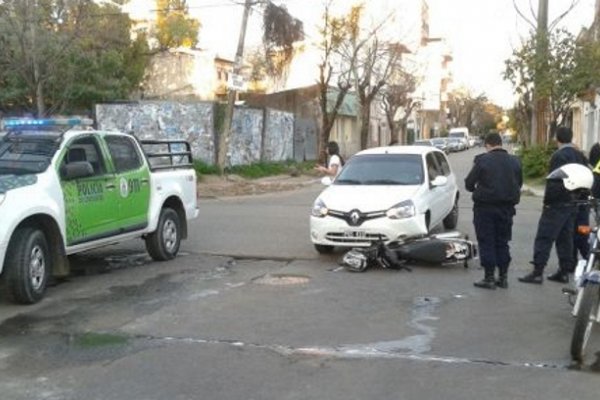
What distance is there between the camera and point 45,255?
8094 mm

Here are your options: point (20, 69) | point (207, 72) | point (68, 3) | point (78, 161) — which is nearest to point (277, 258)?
point (78, 161)

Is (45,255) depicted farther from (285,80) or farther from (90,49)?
(285,80)

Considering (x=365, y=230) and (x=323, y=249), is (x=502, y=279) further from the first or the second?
(x=323, y=249)

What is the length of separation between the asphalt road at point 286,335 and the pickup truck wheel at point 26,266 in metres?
0.16

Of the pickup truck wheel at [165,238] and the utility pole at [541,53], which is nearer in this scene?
the pickup truck wheel at [165,238]

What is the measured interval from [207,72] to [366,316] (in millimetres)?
41910

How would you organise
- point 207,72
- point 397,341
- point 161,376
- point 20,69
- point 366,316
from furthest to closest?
point 207,72, point 20,69, point 366,316, point 397,341, point 161,376

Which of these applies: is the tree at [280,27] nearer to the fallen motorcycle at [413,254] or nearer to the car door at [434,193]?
the car door at [434,193]

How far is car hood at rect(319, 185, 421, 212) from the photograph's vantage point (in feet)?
33.9

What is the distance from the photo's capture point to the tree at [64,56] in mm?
Answer: 18812

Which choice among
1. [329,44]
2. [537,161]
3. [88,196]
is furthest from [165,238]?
[329,44]

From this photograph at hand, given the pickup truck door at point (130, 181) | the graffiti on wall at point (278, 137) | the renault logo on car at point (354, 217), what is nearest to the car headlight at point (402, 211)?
the renault logo on car at point (354, 217)

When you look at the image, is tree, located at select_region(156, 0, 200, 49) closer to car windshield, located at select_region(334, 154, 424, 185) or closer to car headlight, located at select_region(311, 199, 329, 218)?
car windshield, located at select_region(334, 154, 424, 185)

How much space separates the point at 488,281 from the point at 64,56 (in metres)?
15.3
